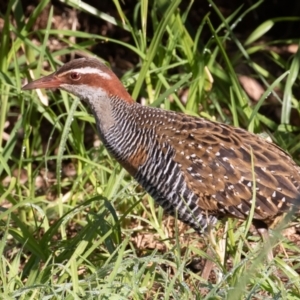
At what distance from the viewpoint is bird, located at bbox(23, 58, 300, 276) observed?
16.3 feet

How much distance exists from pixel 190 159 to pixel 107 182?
1021 millimetres

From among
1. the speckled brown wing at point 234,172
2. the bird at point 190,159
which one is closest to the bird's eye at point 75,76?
the bird at point 190,159

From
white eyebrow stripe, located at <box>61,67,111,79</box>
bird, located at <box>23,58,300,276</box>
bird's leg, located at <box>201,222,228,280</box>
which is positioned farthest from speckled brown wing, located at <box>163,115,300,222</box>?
white eyebrow stripe, located at <box>61,67,111,79</box>

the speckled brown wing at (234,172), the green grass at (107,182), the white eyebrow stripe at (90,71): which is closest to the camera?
the green grass at (107,182)

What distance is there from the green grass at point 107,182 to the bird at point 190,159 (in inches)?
7.9

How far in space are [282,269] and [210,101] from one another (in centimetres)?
225

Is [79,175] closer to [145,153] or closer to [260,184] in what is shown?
[145,153]

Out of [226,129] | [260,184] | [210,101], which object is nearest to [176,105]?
[210,101]

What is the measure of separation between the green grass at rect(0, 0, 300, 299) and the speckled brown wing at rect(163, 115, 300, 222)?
0.58ft

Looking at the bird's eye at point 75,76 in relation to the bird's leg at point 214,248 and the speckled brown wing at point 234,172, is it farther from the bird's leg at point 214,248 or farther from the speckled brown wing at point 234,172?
the bird's leg at point 214,248

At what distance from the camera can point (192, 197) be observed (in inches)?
198

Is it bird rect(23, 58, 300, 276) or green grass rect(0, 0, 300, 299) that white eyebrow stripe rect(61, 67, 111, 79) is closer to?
bird rect(23, 58, 300, 276)

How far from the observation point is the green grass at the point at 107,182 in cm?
472

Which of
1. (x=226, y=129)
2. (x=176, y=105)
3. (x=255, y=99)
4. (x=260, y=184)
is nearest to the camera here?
(x=260, y=184)
